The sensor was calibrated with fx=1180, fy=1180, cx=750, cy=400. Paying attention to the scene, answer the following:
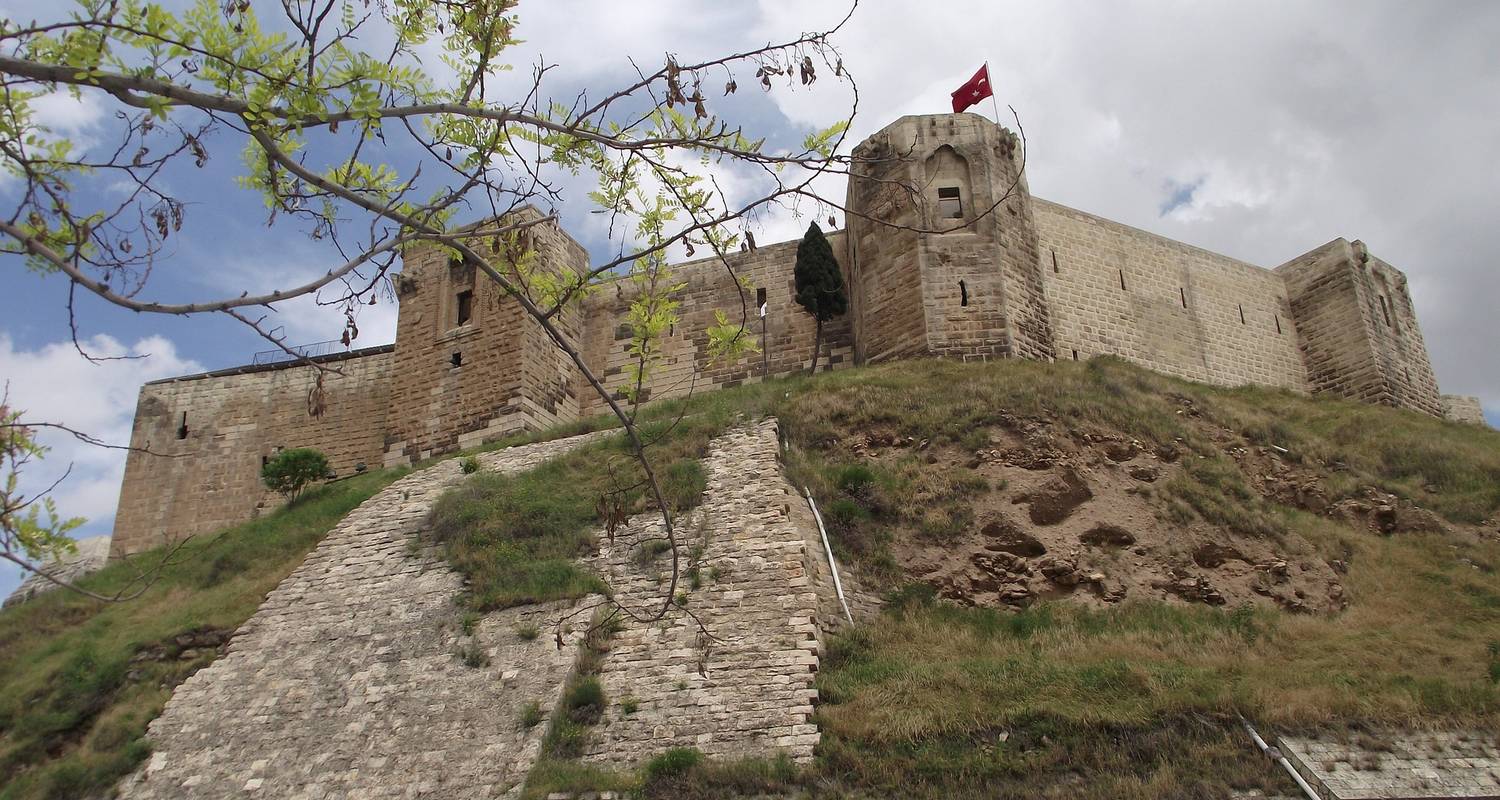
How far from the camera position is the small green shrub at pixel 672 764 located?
10820mm

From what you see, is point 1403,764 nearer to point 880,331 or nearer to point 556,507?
point 556,507

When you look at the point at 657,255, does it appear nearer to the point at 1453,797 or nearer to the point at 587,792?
the point at 587,792

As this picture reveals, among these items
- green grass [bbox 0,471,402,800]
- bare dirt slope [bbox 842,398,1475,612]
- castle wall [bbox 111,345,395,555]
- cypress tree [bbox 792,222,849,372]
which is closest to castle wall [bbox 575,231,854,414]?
cypress tree [bbox 792,222,849,372]

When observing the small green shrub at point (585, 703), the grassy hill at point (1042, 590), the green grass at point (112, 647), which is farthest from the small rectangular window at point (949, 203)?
the small green shrub at point (585, 703)

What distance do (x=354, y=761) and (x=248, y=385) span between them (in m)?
16.4

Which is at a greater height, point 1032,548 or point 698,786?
point 1032,548

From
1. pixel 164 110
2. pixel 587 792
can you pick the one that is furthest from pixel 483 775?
pixel 164 110

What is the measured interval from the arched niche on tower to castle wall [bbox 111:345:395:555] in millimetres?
12271

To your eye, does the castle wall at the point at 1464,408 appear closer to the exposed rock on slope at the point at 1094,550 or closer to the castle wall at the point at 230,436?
the exposed rock on slope at the point at 1094,550

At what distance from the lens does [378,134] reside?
254 inches

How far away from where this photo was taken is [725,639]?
12641 millimetres

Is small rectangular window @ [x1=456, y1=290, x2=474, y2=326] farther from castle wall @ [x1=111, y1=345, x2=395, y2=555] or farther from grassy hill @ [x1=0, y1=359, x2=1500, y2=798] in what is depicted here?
grassy hill @ [x1=0, y1=359, x2=1500, y2=798]

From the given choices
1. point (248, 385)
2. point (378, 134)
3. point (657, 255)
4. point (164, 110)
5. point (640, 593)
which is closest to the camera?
point (164, 110)

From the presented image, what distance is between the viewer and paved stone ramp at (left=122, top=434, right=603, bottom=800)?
11.9 metres
